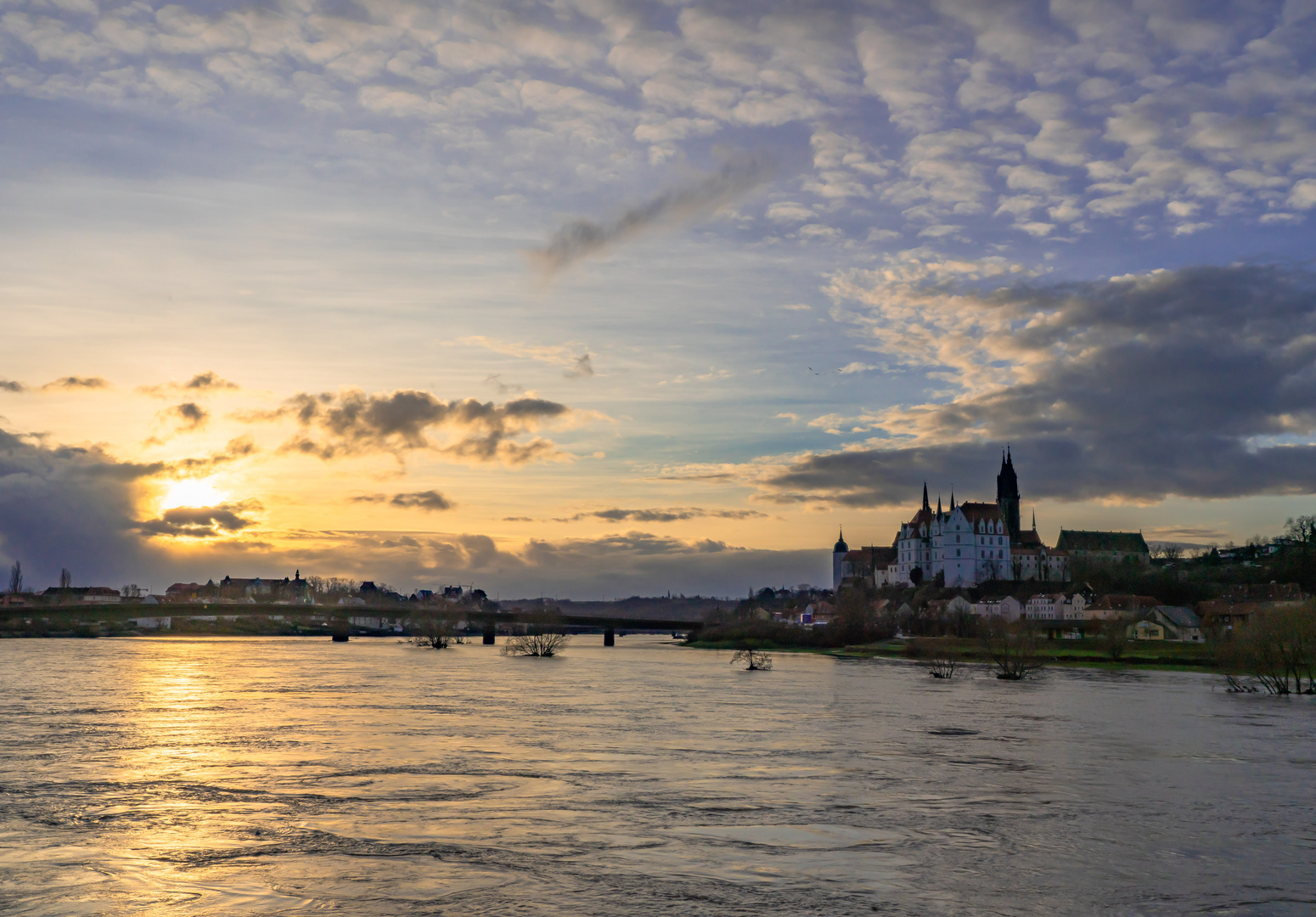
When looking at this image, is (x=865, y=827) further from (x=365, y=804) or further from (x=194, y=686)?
(x=194, y=686)

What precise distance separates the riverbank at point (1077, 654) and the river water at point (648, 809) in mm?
47981

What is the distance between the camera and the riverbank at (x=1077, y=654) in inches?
4134

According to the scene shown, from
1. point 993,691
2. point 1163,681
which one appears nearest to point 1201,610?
point 1163,681

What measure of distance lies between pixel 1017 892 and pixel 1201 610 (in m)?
154

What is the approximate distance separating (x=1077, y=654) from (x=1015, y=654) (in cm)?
3157

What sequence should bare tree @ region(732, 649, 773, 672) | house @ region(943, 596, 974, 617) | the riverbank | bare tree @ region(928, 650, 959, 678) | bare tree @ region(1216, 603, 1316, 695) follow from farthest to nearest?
house @ region(943, 596, 974, 617)
bare tree @ region(732, 649, 773, 672)
the riverbank
bare tree @ region(928, 650, 959, 678)
bare tree @ region(1216, 603, 1316, 695)

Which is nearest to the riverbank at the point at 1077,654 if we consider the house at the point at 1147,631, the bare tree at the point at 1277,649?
the house at the point at 1147,631

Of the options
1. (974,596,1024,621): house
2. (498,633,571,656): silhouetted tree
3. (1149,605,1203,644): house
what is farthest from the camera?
(974,596,1024,621): house

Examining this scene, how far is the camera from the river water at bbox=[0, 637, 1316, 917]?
1922cm

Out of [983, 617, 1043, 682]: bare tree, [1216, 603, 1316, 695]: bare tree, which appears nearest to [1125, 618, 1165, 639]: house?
[983, 617, 1043, 682]: bare tree

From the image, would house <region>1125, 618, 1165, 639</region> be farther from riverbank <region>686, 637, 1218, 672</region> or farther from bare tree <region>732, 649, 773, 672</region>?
bare tree <region>732, 649, 773, 672</region>

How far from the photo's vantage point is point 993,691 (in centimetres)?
7538

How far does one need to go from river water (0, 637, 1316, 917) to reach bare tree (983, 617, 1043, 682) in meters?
30.0

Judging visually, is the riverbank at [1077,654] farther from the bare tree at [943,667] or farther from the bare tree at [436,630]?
the bare tree at [436,630]
